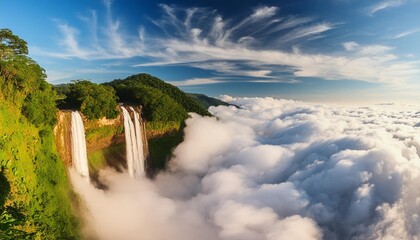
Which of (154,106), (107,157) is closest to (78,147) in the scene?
(107,157)

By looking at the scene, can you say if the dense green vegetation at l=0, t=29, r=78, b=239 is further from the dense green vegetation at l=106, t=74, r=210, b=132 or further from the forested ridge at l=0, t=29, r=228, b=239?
the dense green vegetation at l=106, t=74, r=210, b=132

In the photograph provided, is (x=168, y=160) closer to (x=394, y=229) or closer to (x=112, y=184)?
(x=112, y=184)

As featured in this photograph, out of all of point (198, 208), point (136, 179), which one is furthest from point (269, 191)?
point (136, 179)

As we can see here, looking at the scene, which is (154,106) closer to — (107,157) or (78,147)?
(107,157)

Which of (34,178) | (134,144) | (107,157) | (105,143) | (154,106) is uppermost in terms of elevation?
(154,106)

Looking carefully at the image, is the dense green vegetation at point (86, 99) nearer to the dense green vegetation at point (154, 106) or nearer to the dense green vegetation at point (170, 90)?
the dense green vegetation at point (154, 106)

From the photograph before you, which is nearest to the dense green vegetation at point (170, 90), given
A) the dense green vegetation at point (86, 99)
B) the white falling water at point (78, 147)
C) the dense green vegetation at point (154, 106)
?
the dense green vegetation at point (154, 106)

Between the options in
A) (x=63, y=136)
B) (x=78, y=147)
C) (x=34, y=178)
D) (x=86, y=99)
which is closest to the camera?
(x=34, y=178)
